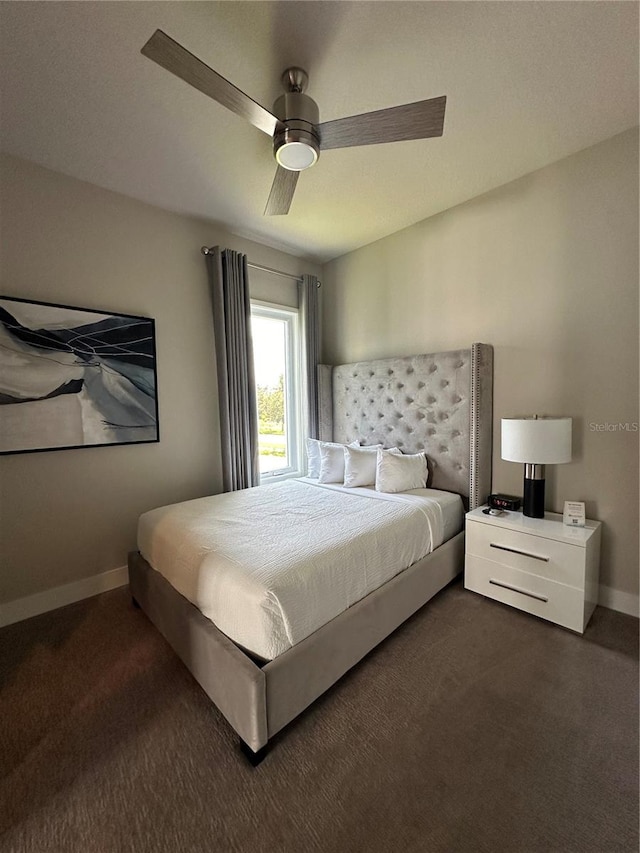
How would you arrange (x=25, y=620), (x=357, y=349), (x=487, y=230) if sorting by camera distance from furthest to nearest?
(x=357, y=349) < (x=487, y=230) < (x=25, y=620)

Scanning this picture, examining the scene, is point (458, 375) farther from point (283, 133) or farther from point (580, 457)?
point (283, 133)

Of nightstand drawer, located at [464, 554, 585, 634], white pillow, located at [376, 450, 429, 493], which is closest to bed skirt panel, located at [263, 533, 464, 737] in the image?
nightstand drawer, located at [464, 554, 585, 634]

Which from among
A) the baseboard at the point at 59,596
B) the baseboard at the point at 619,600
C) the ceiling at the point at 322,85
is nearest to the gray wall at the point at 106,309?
the baseboard at the point at 59,596

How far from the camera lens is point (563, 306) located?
235 centimetres

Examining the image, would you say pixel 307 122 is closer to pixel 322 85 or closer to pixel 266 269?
pixel 322 85

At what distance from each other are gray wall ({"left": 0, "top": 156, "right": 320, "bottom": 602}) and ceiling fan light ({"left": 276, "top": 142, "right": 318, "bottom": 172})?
5.18ft

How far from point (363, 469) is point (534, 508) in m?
1.29

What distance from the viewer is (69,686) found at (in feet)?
5.64

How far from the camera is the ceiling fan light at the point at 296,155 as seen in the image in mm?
1595

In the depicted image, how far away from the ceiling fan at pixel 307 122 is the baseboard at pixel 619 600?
281cm

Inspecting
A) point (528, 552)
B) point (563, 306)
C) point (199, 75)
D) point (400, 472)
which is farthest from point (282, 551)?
point (563, 306)

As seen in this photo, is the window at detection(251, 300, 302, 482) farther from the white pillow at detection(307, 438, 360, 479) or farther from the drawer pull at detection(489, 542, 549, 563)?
the drawer pull at detection(489, 542, 549, 563)

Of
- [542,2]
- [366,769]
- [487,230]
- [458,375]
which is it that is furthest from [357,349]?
[366,769]

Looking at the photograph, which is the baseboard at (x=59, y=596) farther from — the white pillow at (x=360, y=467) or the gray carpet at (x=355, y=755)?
the white pillow at (x=360, y=467)
